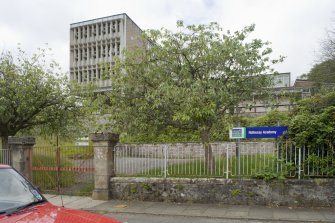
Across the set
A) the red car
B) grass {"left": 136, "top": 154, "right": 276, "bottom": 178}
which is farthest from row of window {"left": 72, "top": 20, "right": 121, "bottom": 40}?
the red car

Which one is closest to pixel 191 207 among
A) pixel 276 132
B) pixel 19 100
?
pixel 276 132

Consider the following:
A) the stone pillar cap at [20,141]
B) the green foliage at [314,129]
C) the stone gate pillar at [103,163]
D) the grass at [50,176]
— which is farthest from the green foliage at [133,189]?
the green foliage at [314,129]

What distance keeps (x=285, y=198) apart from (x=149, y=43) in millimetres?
6982

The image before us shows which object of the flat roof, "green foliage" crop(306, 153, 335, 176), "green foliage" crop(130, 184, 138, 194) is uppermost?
the flat roof

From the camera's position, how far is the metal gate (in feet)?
42.2

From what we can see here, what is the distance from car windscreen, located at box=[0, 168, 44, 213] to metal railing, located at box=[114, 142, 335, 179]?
654cm

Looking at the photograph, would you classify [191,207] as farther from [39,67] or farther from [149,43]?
[39,67]

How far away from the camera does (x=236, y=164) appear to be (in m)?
10.9

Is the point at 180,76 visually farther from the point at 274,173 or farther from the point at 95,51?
the point at 95,51

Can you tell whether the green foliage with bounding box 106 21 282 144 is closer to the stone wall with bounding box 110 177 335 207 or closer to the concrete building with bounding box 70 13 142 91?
the stone wall with bounding box 110 177 335 207

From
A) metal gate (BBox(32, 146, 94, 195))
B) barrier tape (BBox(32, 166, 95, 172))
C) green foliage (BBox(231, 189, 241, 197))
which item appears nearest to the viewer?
green foliage (BBox(231, 189, 241, 197))

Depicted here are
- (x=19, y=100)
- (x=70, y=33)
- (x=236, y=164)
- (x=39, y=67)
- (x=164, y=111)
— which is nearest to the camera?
(x=236, y=164)

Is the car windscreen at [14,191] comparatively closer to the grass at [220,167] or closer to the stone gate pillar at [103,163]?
the stone gate pillar at [103,163]

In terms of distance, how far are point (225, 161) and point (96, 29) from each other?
85509 mm
